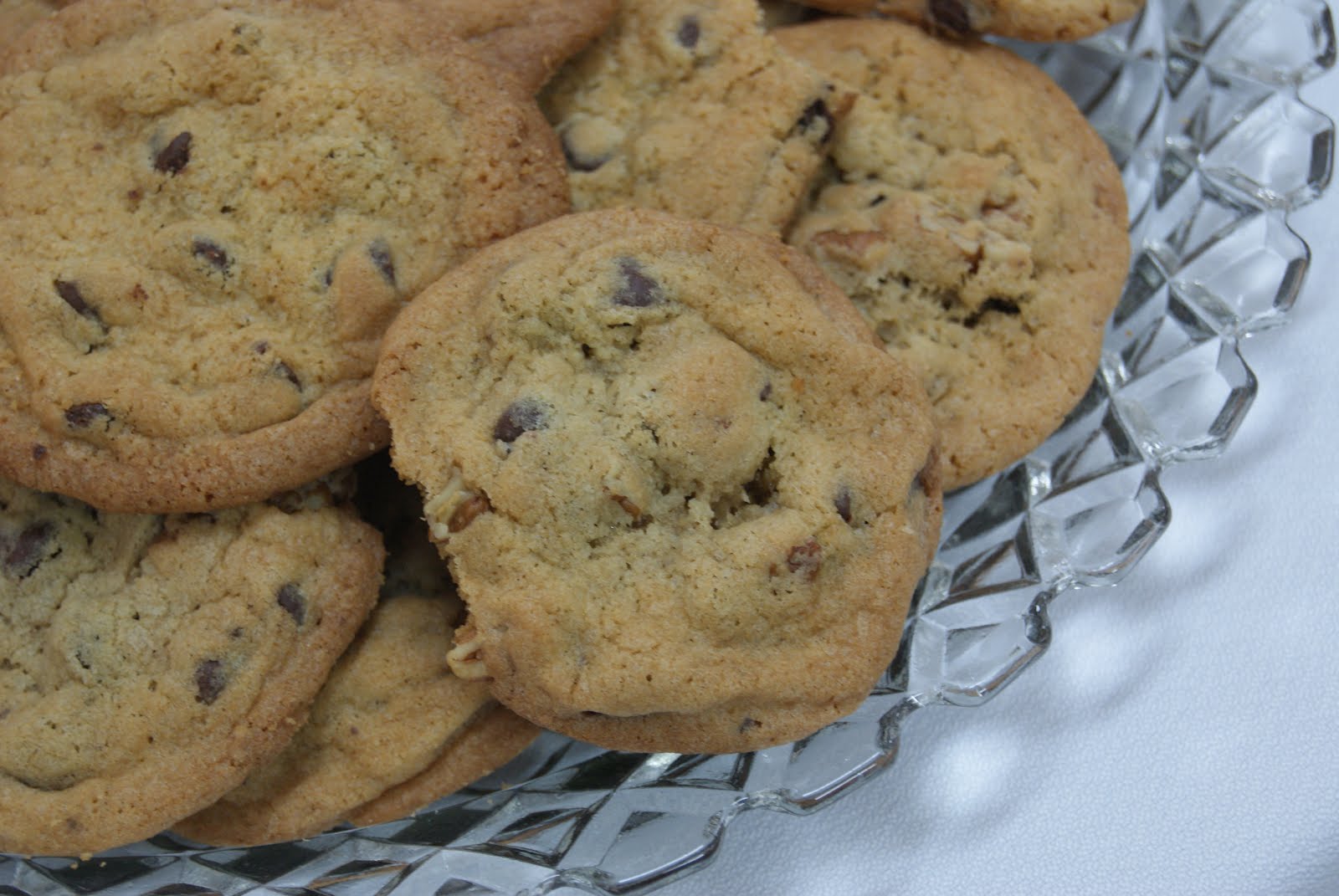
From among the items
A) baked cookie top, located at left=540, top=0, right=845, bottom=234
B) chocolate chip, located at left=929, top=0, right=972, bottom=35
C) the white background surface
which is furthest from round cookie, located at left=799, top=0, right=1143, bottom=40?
the white background surface

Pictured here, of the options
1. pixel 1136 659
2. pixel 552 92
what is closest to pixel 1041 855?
pixel 1136 659

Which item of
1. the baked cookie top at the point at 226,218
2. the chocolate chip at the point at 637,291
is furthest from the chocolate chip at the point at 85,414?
the chocolate chip at the point at 637,291

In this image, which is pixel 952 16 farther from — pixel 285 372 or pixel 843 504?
pixel 285 372

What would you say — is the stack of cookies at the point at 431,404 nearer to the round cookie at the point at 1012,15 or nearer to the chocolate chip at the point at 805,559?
the chocolate chip at the point at 805,559

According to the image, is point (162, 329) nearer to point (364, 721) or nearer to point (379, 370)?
point (379, 370)

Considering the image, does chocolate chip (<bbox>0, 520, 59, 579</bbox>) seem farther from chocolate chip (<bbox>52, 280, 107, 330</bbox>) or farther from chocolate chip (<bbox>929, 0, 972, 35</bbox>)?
chocolate chip (<bbox>929, 0, 972, 35</bbox>)

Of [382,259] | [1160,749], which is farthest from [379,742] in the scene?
[1160,749]
